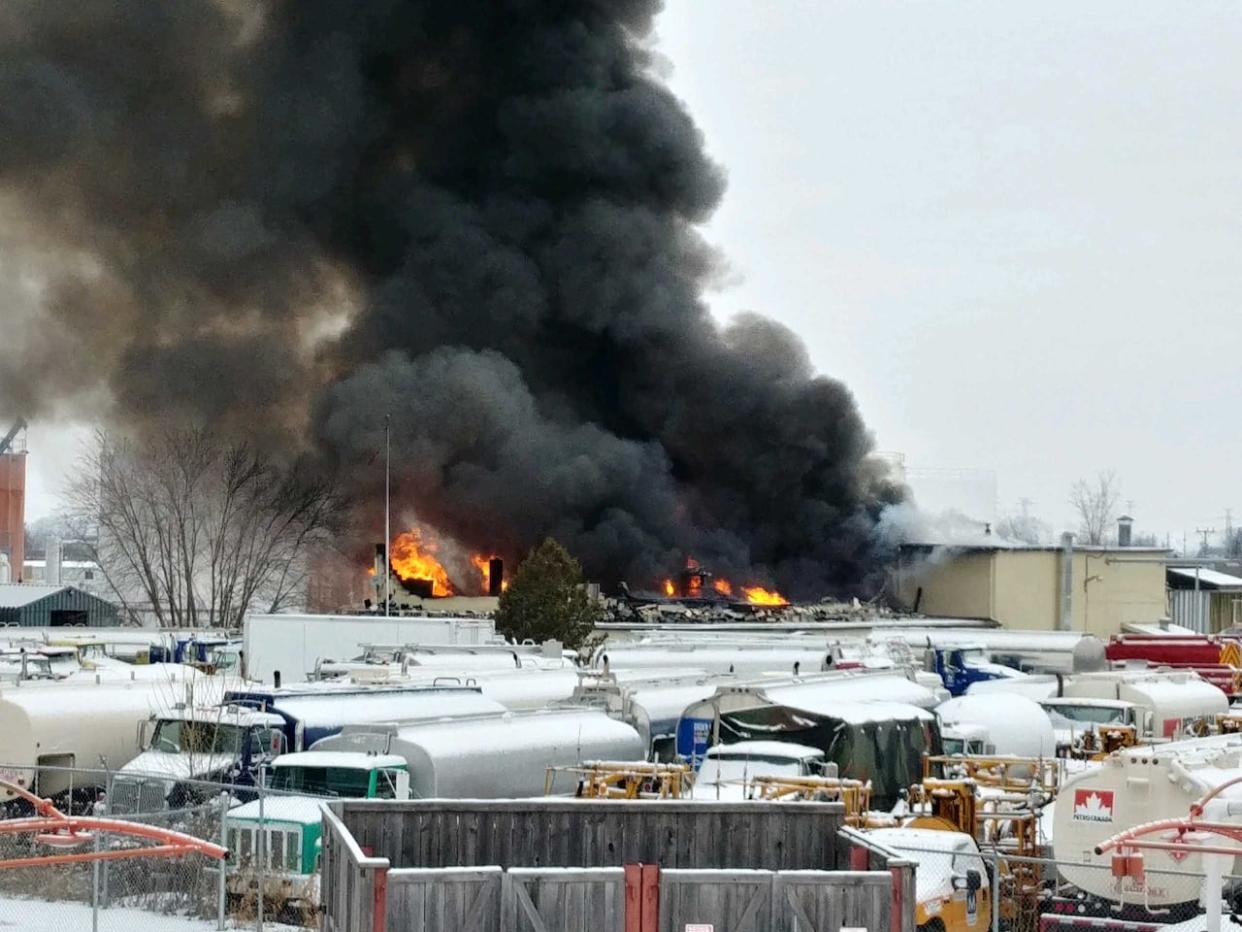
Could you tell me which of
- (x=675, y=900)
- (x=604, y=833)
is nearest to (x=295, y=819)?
(x=604, y=833)

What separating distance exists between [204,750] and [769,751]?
20.4 feet

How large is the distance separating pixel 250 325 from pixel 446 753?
47.6m

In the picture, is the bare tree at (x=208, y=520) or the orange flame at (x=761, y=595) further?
the orange flame at (x=761, y=595)

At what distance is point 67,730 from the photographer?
21.2 meters


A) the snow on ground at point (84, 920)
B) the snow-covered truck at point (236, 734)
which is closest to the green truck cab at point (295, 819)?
the snow on ground at point (84, 920)

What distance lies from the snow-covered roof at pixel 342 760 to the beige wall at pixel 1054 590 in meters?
41.1

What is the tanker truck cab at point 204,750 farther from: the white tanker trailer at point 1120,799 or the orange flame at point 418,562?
the orange flame at point 418,562

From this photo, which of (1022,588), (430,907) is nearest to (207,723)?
(430,907)

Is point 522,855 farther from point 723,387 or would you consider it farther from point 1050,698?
point 723,387

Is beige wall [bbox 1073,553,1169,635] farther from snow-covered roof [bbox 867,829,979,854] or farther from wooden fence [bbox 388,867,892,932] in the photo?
wooden fence [bbox 388,867,892,932]

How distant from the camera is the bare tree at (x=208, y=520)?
5362 centimetres

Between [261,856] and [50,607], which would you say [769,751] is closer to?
[261,856]

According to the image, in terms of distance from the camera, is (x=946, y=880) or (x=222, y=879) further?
(x=946, y=880)

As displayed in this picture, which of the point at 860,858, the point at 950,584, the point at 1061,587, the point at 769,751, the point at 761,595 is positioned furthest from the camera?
the point at 761,595
